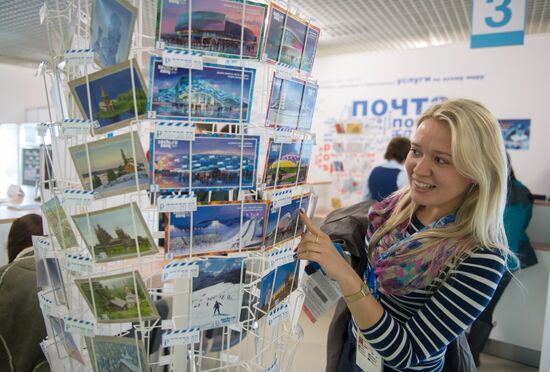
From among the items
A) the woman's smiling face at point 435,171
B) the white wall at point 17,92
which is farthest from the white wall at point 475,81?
the white wall at point 17,92

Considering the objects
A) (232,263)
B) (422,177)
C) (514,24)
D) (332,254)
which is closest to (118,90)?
(232,263)

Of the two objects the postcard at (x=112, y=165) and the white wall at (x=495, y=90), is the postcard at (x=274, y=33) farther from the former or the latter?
the white wall at (x=495, y=90)

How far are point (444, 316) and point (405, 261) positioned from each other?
19cm

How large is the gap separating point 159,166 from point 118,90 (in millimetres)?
187

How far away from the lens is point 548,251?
3.01 m

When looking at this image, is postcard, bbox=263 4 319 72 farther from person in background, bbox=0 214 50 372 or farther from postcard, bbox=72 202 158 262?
person in background, bbox=0 214 50 372

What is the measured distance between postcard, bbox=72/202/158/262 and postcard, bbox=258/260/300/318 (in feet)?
1.05

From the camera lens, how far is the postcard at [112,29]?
2.84ft

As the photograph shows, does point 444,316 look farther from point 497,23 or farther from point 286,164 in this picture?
point 497,23

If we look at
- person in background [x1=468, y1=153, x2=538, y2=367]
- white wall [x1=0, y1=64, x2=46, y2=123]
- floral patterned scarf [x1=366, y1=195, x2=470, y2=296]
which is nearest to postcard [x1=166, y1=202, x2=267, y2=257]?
floral patterned scarf [x1=366, y1=195, x2=470, y2=296]

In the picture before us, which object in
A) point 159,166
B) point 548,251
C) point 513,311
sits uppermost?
point 159,166

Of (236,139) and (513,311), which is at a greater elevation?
(236,139)

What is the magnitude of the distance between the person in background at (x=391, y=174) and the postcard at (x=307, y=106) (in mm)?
2587

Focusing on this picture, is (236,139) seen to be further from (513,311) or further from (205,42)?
(513,311)
